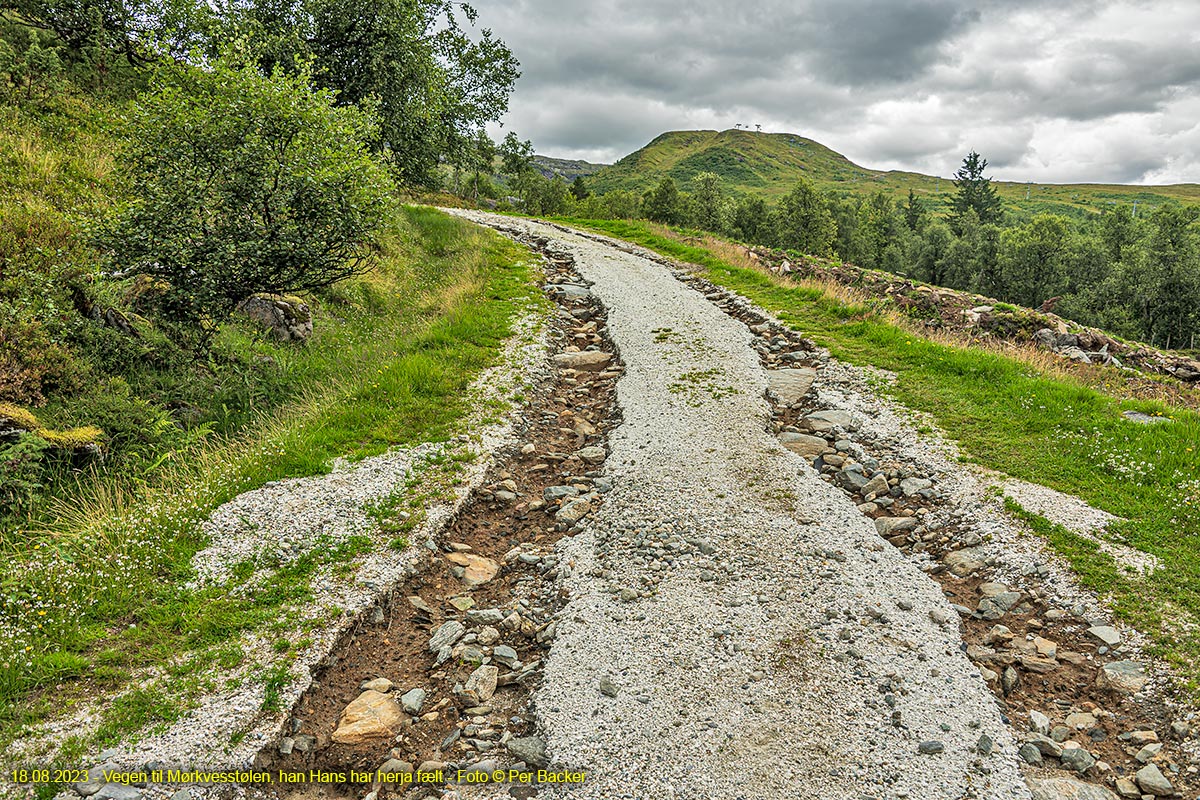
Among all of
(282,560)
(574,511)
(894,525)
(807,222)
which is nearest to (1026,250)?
(807,222)

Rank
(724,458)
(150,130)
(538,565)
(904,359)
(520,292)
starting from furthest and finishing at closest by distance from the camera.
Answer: (520,292), (904,359), (150,130), (724,458), (538,565)

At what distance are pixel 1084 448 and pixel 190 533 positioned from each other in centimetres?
1258

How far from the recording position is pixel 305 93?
10.9m

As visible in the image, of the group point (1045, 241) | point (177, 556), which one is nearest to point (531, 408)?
point (177, 556)

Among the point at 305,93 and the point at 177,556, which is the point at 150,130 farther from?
the point at 177,556

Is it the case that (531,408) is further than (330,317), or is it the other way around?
(330,317)

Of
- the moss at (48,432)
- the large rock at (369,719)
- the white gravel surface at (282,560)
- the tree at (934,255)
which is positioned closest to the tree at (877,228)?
the tree at (934,255)

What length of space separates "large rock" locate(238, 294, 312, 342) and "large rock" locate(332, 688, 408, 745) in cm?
1121

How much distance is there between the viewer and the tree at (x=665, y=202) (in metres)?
85.6

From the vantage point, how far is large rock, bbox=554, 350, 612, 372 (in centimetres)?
1347

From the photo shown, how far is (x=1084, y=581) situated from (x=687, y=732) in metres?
4.89

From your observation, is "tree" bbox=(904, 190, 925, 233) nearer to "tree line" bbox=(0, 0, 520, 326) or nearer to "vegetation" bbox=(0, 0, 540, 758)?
"vegetation" bbox=(0, 0, 540, 758)

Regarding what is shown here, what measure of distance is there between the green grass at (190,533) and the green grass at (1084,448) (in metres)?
8.52

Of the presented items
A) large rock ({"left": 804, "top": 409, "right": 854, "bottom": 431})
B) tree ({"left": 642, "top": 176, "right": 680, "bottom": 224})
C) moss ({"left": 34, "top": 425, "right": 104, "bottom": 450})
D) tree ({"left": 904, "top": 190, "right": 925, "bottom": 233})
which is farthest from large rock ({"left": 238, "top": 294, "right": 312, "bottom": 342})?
tree ({"left": 904, "top": 190, "right": 925, "bottom": 233})
